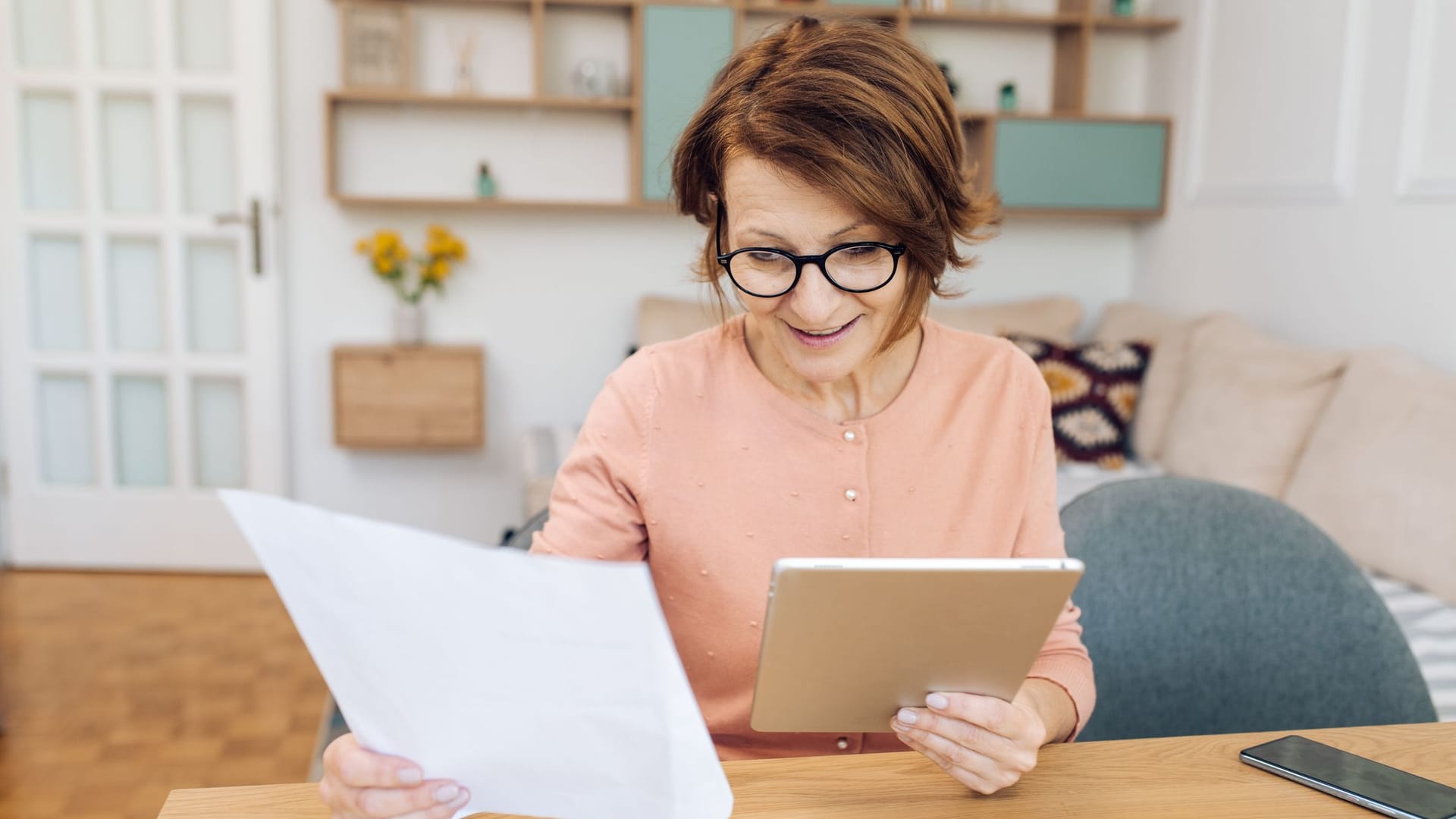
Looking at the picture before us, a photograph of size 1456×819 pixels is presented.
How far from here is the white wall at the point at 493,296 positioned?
3654 millimetres

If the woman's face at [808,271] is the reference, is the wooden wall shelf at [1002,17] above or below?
above

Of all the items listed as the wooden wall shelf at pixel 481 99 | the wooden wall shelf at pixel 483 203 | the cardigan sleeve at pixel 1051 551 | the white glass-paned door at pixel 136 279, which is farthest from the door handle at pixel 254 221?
the cardigan sleeve at pixel 1051 551

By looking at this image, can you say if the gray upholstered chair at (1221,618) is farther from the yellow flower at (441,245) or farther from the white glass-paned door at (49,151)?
the white glass-paned door at (49,151)

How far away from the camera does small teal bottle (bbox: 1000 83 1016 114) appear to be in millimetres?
3553

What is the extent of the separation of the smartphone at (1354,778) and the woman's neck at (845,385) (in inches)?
18.0

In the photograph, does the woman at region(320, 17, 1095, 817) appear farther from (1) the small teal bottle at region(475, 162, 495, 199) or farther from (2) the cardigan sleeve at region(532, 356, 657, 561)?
(1) the small teal bottle at region(475, 162, 495, 199)

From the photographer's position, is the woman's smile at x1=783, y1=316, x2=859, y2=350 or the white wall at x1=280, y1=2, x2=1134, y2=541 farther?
the white wall at x1=280, y1=2, x2=1134, y2=541

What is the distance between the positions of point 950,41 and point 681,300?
120 centimetres

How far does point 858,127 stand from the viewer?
3.15 ft

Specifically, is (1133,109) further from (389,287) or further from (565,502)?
(565,502)

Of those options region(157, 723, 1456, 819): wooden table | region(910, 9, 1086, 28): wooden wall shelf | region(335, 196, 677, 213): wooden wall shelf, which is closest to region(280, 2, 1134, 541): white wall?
region(335, 196, 677, 213): wooden wall shelf

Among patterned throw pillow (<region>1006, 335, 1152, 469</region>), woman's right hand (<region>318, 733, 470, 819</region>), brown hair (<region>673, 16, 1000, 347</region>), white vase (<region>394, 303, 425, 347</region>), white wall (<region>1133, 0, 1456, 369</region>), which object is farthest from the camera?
white vase (<region>394, 303, 425, 347</region>)

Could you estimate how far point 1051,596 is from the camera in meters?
0.70

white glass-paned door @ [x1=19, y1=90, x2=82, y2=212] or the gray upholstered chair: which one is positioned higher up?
white glass-paned door @ [x1=19, y1=90, x2=82, y2=212]
